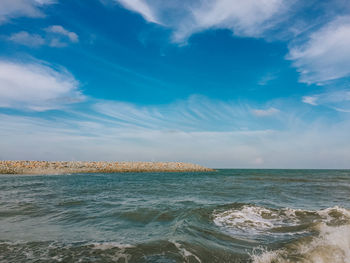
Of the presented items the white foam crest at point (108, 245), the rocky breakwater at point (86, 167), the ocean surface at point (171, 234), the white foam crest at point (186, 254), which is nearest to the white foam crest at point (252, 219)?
the ocean surface at point (171, 234)

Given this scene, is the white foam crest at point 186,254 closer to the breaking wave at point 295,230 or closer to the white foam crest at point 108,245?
the white foam crest at point 108,245

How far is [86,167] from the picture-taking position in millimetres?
58375

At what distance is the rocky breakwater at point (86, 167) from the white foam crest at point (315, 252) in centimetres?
5144

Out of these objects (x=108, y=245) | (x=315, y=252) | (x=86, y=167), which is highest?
(x=315, y=252)

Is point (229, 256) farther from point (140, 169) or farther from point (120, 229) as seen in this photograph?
point (140, 169)

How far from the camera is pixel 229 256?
538 cm

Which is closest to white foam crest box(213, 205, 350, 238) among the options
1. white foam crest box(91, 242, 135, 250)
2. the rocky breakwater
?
white foam crest box(91, 242, 135, 250)

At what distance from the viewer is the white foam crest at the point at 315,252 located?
16.5ft

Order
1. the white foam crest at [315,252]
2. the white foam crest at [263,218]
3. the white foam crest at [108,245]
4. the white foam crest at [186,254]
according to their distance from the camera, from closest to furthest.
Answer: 1. the white foam crest at [315,252]
2. the white foam crest at [186,254]
3. the white foam crest at [108,245]
4. the white foam crest at [263,218]

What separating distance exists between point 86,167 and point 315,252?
196 feet

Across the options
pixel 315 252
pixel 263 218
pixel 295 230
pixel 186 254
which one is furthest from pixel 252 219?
pixel 186 254

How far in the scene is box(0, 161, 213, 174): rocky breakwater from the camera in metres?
46.8

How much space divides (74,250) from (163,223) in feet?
12.0

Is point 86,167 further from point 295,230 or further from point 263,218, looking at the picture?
point 295,230
